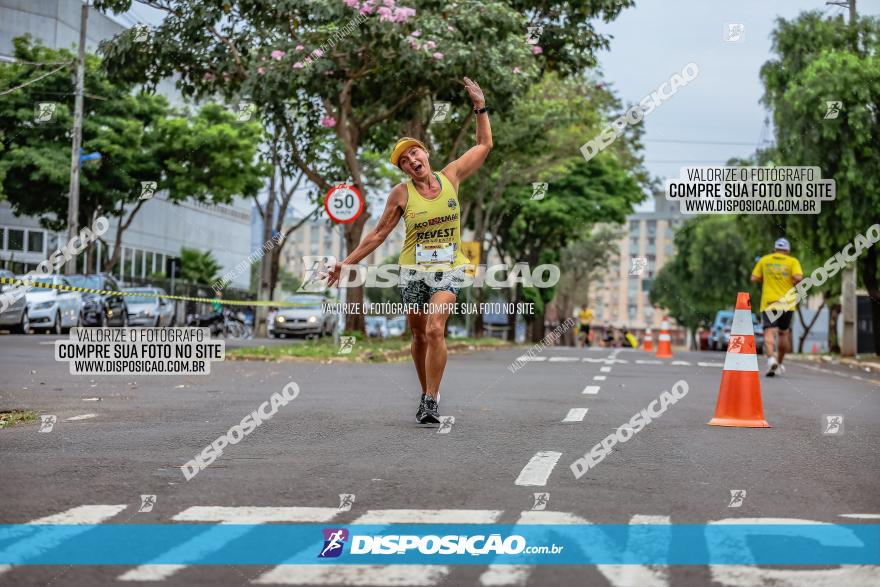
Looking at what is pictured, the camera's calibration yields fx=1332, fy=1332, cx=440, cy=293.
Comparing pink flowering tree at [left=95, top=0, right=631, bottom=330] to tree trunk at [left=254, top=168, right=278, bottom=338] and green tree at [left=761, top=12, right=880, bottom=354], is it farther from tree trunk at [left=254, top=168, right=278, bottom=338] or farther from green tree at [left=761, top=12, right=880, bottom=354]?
tree trunk at [left=254, top=168, right=278, bottom=338]

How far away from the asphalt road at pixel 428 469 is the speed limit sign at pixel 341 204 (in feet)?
26.9

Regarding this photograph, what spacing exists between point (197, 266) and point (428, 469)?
64934 millimetres

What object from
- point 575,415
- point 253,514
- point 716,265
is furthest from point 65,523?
point 716,265

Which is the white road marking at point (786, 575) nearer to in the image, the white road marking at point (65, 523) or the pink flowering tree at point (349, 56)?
the white road marking at point (65, 523)

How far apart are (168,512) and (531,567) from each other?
1721 mm

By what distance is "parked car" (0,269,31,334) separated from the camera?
99.2ft

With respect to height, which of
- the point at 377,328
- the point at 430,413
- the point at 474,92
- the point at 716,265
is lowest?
the point at 377,328

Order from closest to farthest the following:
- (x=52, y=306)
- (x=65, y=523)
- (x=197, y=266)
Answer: (x=65, y=523), (x=52, y=306), (x=197, y=266)

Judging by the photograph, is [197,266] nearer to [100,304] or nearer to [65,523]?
[100,304]

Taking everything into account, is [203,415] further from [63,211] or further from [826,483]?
[63,211]

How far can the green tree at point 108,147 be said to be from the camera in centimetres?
4200

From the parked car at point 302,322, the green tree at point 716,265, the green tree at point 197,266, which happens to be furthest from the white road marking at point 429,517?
the green tree at point 197,266

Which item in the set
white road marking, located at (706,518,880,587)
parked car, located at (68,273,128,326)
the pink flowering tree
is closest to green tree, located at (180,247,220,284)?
parked car, located at (68,273,128,326)

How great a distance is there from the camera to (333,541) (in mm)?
4707
